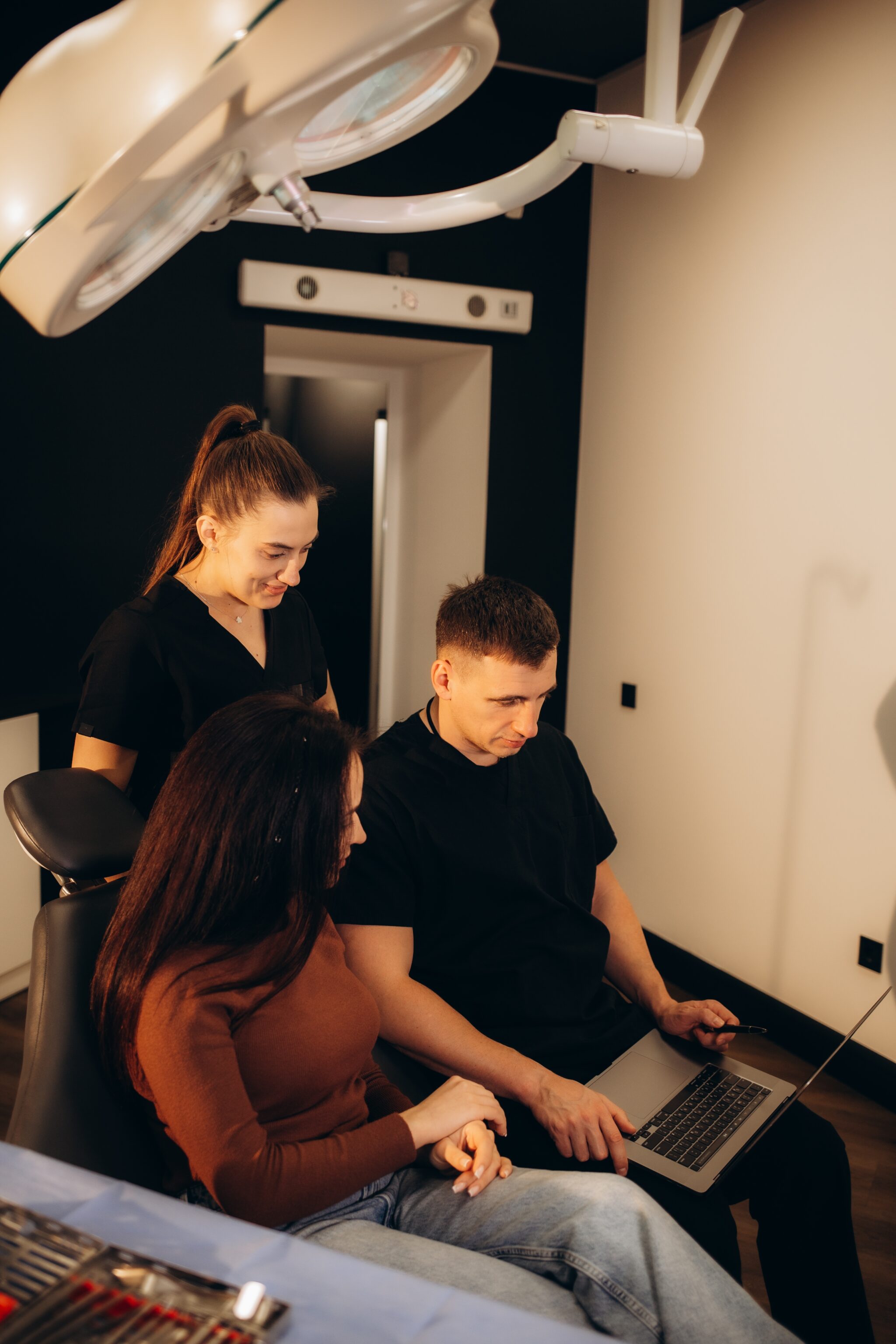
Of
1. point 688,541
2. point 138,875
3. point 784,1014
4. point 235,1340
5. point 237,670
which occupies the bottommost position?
point 784,1014

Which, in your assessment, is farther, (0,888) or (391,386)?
(391,386)

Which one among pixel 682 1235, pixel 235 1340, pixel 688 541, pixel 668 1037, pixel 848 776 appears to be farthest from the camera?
pixel 688 541

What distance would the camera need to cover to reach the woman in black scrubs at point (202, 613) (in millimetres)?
1899

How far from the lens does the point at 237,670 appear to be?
2010mm

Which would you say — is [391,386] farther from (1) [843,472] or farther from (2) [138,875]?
(2) [138,875]

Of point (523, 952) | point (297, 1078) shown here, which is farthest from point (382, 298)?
point (297, 1078)

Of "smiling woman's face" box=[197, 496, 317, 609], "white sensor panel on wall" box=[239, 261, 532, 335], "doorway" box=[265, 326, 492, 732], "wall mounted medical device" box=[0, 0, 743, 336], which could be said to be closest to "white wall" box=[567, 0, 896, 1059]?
"white sensor panel on wall" box=[239, 261, 532, 335]

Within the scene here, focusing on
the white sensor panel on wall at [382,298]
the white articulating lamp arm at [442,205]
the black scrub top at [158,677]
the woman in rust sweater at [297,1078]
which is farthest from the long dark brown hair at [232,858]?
the white sensor panel on wall at [382,298]

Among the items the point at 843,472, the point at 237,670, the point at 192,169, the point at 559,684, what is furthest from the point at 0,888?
the point at 192,169

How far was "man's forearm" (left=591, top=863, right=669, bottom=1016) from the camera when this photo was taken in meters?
1.82

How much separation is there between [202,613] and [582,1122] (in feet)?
3.68

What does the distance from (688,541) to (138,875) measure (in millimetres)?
2711

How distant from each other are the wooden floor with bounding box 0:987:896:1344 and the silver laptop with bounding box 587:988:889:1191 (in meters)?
0.35

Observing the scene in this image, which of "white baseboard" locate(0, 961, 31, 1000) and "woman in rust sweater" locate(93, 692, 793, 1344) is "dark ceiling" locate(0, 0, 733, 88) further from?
"woman in rust sweater" locate(93, 692, 793, 1344)
